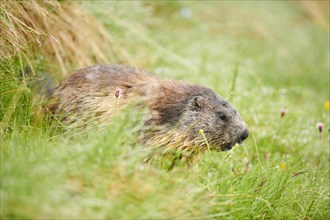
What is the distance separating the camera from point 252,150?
4.14m

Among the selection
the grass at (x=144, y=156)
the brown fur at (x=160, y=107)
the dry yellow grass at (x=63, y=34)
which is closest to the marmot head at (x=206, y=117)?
the brown fur at (x=160, y=107)

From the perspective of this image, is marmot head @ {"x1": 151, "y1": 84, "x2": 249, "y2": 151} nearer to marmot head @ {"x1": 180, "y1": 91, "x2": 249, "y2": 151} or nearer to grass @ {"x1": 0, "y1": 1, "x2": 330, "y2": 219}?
marmot head @ {"x1": 180, "y1": 91, "x2": 249, "y2": 151}

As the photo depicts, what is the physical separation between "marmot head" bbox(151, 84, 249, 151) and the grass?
160 millimetres

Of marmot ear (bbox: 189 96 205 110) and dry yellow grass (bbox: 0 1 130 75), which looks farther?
dry yellow grass (bbox: 0 1 130 75)

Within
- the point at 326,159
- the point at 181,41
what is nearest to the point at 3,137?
the point at 326,159

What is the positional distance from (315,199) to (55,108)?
1.98m

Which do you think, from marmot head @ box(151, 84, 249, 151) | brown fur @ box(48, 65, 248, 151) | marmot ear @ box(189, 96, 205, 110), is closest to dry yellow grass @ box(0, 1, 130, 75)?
brown fur @ box(48, 65, 248, 151)

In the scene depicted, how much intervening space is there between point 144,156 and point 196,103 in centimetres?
79

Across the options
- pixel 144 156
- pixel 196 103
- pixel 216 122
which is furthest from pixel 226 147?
pixel 144 156

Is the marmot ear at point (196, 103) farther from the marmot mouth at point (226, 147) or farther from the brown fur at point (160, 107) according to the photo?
the marmot mouth at point (226, 147)

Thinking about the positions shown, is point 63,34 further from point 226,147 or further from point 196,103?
point 226,147

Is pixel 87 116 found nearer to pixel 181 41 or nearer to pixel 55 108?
pixel 55 108

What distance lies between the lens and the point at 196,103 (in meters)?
3.57

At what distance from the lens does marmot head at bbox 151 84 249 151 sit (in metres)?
3.51
